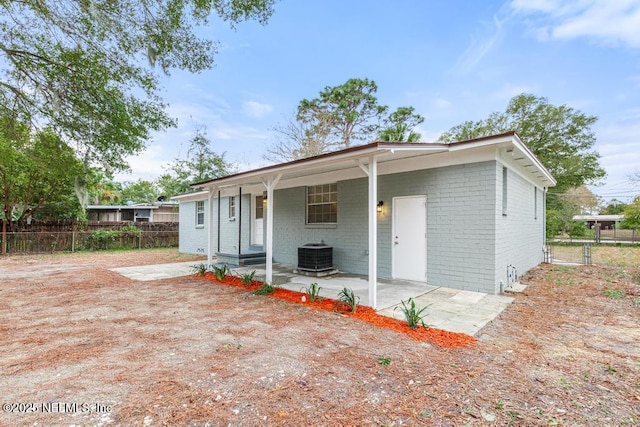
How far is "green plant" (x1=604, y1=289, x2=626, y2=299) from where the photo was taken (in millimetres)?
5590

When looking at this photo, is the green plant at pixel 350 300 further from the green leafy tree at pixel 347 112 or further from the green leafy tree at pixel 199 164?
the green leafy tree at pixel 199 164

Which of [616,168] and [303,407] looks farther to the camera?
[616,168]

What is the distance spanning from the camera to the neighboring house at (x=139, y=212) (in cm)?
2014

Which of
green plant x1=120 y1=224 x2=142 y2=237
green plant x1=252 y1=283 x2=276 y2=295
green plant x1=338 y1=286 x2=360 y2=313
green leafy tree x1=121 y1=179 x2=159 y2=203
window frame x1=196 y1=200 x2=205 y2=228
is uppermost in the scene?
green leafy tree x1=121 y1=179 x2=159 y2=203

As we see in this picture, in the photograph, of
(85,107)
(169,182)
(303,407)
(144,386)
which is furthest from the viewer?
(169,182)

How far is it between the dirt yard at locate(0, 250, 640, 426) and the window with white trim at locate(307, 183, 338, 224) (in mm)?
3817

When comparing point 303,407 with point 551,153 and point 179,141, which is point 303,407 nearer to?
point 179,141

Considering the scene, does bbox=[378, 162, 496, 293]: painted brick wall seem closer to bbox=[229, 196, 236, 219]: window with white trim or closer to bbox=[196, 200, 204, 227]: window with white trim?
bbox=[229, 196, 236, 219]: window with white trim

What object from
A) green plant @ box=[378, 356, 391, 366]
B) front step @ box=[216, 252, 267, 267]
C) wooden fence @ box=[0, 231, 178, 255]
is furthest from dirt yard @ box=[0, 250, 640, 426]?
wooden fence @ box=[0, 231, 178, 255]

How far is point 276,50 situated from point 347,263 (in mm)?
10813

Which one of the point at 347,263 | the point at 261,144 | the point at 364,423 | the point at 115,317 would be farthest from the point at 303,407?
the point at 261,144

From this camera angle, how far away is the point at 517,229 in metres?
7.12

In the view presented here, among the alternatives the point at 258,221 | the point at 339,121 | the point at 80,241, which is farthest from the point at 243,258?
the point at 339,121

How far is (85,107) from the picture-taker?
632 centimetres
